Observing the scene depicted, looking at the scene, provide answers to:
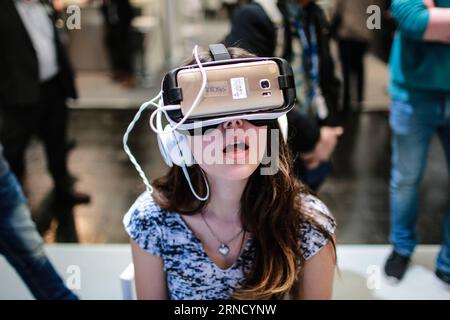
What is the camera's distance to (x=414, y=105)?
136cm

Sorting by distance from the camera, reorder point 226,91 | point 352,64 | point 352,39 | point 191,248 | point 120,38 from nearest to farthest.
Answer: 1. point 226,91
2. point 191,248
3. point 352,39
4. point 352,64
5. point 120,38

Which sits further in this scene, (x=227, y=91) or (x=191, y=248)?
(x=191, y=248)

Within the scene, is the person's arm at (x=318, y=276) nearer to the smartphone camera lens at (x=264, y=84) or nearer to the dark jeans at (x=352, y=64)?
the smartphone camera lens at (x=264, y=84)

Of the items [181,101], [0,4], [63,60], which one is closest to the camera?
[181,101]

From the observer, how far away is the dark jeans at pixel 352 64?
212 cm

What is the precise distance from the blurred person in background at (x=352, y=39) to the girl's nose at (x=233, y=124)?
0.44 meters

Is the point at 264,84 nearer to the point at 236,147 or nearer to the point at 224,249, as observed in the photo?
the point at 236,147

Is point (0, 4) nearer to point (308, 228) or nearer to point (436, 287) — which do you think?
point (308, 228)

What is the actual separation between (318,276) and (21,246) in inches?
31.6

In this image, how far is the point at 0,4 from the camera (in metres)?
1.65

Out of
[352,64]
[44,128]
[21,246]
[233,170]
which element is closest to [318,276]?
[233,170]

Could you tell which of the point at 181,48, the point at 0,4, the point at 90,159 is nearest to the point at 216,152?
the point at 0,4

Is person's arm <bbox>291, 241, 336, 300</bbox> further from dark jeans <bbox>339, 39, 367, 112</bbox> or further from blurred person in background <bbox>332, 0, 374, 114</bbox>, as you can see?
dark jeans <bbox>339, 39, 367, 112</bbox>
